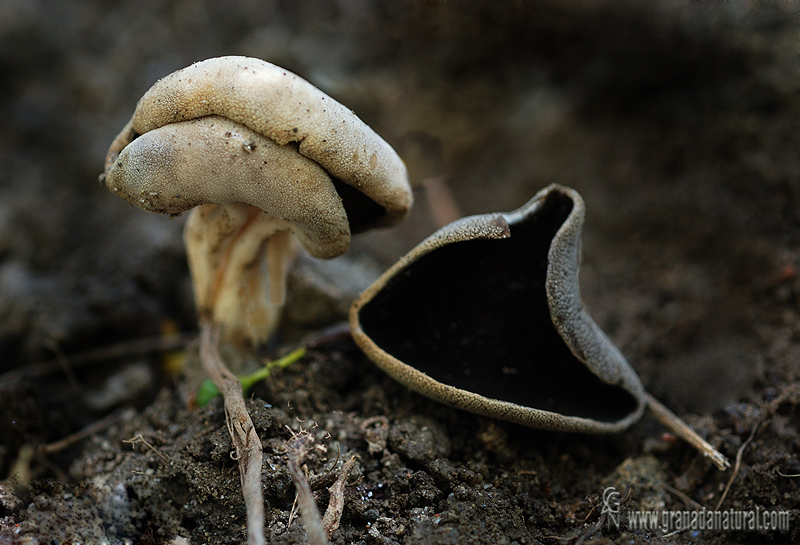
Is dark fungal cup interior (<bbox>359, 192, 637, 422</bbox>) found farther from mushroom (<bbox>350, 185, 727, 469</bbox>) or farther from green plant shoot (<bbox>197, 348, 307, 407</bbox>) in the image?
green plant shoot (<bbox>197, 348, 307, 407</bbox>)

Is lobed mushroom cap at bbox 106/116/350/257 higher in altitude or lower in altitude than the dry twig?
higher

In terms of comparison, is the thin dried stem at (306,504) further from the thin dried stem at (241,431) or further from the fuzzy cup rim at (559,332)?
the fuzzy cup rim at (559,332)

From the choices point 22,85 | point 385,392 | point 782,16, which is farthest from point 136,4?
point 782,16

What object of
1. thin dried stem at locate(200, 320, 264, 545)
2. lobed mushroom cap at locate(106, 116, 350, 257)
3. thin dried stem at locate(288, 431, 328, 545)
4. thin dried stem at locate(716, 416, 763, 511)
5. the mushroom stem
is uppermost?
Result: lobed mushroom cap at locate(106, 116, 350, 257)

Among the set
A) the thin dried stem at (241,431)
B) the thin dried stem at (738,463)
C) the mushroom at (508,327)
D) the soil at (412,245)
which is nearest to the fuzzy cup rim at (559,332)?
the mushroom at (508,327)

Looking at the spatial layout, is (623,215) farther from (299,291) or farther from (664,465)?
(299,291)

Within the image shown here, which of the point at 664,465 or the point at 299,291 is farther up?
the point at 299,291

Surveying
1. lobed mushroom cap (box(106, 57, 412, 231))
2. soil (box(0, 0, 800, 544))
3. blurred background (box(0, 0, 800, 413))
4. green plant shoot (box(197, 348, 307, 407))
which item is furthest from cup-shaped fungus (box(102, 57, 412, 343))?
blurred background (box(0, 0, 800, 413))
